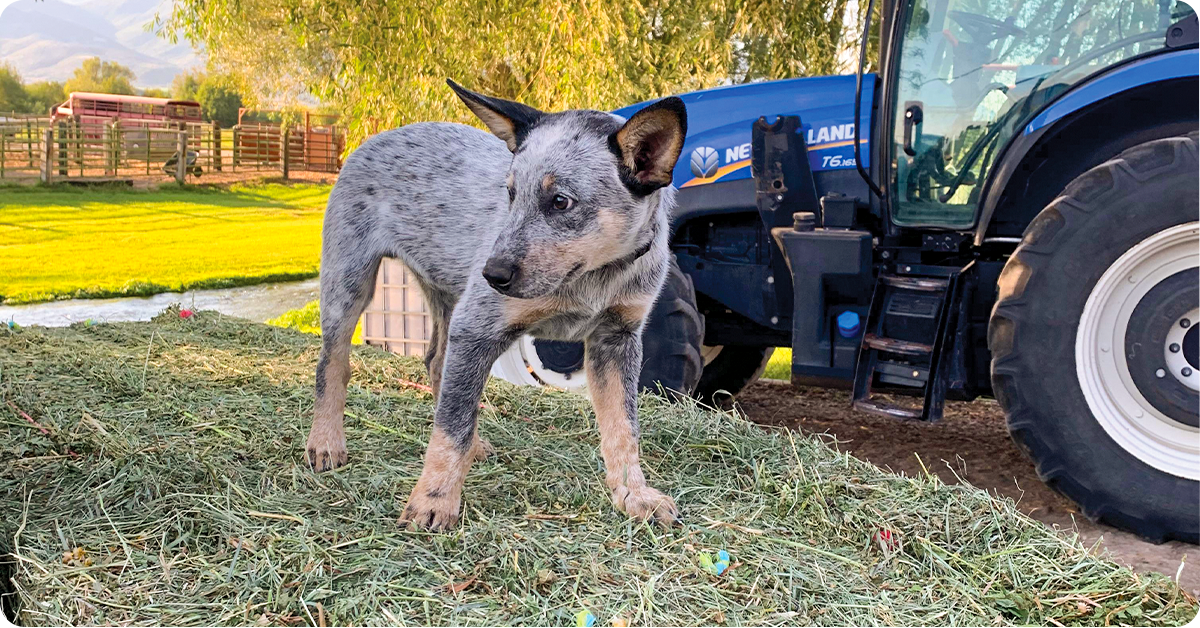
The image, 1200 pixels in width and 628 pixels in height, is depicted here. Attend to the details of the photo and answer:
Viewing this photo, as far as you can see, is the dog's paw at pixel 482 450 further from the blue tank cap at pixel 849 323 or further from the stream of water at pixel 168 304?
the stream of water at pixel 168 304

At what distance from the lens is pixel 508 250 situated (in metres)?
2.83

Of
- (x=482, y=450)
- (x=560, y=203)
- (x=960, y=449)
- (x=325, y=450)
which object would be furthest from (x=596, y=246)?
(x=960, y=449)

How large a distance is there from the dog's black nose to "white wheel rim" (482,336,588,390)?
272 centimetres

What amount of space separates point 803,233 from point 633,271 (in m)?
1.56

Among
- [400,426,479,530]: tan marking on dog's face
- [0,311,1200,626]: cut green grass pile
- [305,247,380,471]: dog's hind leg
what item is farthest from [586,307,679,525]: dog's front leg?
[305,247,380,471]: dog's hind leg

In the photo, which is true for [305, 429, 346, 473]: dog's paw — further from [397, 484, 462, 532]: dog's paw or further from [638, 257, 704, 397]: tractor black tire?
[638, 257, 704, 397]: tractor black tire

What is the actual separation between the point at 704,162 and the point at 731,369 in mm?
1431

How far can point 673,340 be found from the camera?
4863 mm

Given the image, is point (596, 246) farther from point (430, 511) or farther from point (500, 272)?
point (430, 511)

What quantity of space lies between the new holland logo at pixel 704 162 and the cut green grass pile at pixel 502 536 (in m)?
1.35

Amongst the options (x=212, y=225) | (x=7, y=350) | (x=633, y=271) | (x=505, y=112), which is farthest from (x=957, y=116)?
(x=212, y=225)

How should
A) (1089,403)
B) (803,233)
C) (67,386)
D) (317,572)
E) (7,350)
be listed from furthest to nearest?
(7,350) < (67,386) < (803,233) < (1089,403) < (317,572)

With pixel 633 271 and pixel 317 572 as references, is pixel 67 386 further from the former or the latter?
pixel 633 271

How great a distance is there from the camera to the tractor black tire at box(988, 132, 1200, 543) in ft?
11.9
